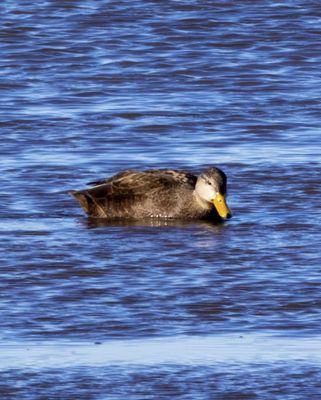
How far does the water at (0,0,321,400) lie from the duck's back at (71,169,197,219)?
17cm

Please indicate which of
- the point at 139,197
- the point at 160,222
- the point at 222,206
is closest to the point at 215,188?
the point at 222,206

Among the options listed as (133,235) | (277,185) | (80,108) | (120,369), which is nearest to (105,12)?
(80,108)

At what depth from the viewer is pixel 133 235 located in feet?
40.8

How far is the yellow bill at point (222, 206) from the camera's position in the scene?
12867 millimetres

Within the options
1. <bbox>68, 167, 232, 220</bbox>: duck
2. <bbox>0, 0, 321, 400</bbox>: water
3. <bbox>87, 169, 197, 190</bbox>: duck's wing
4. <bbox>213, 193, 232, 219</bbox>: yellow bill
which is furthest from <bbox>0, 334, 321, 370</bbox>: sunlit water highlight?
<bbox>87, 169, 197, 190</bbox>: duck's wing

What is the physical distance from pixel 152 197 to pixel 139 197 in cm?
11

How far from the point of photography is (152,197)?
13.3m

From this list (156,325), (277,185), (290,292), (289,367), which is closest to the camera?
(289,367)

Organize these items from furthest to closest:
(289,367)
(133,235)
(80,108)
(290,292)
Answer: (80,108), (133,235), (290,292), (289,367)

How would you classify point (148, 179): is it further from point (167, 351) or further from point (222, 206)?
point (167, 351)

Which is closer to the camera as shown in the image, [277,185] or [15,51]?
[277,185]

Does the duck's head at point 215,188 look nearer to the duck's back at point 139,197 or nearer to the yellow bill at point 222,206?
the yellow bill at point 222,206

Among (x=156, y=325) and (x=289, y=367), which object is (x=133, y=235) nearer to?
(x=156, y=325)

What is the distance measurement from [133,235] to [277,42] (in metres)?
9.48
